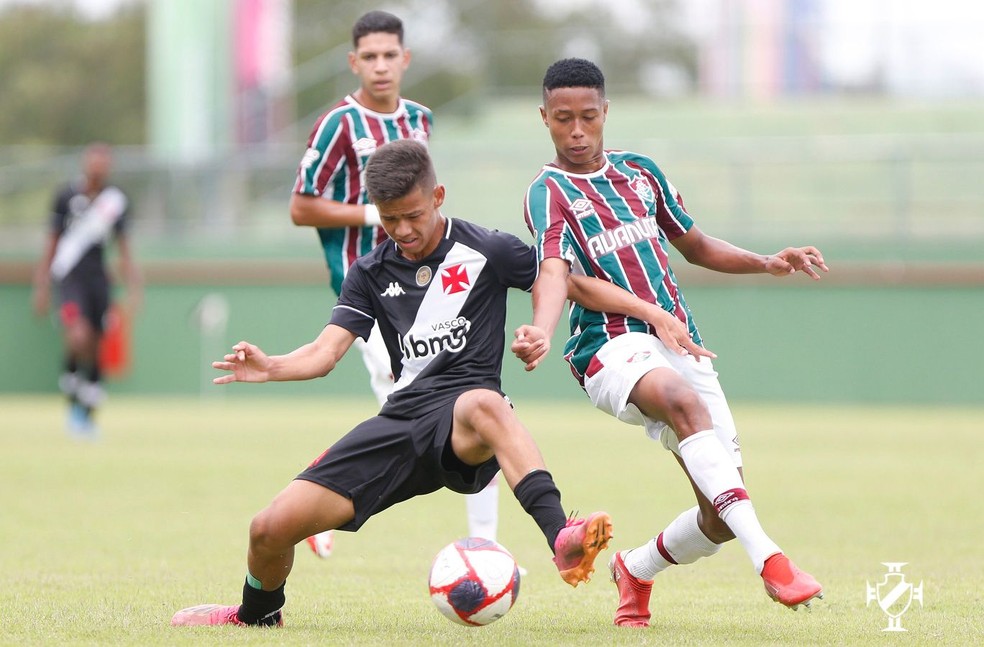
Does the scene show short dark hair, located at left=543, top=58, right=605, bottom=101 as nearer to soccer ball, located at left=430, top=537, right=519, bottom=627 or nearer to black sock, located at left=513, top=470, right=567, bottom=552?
black sock, located at left=513, top=470, right=567, bottom=552

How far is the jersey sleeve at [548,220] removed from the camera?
5.59 metres

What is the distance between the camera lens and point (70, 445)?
1394cm

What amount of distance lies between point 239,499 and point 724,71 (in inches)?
708

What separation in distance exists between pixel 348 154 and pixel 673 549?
2838 millimetres

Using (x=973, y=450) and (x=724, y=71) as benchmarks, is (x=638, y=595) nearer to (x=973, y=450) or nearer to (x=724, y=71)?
(x=973, y=450)

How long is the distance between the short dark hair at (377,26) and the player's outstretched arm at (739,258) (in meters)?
2.15

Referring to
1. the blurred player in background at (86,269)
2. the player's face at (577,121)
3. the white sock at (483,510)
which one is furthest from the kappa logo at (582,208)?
the blurred player in background at (86,269)

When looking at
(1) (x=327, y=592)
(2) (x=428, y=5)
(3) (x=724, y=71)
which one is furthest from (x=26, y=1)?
(1) (x=327, y=592)

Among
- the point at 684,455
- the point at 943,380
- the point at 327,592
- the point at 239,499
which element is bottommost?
the point at 943,380

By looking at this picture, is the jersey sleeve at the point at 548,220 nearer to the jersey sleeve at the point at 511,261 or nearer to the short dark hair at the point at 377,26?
the jersey sleeve at the point at 511,261

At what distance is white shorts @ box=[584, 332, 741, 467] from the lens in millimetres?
5504

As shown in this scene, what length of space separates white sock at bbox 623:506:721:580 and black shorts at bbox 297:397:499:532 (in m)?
0.86

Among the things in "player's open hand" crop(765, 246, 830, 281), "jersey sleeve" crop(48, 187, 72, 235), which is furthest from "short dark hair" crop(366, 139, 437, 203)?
"jersey sleeve" crop(48, 187, 72, 235)

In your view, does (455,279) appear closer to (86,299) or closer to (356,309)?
(356,309)
